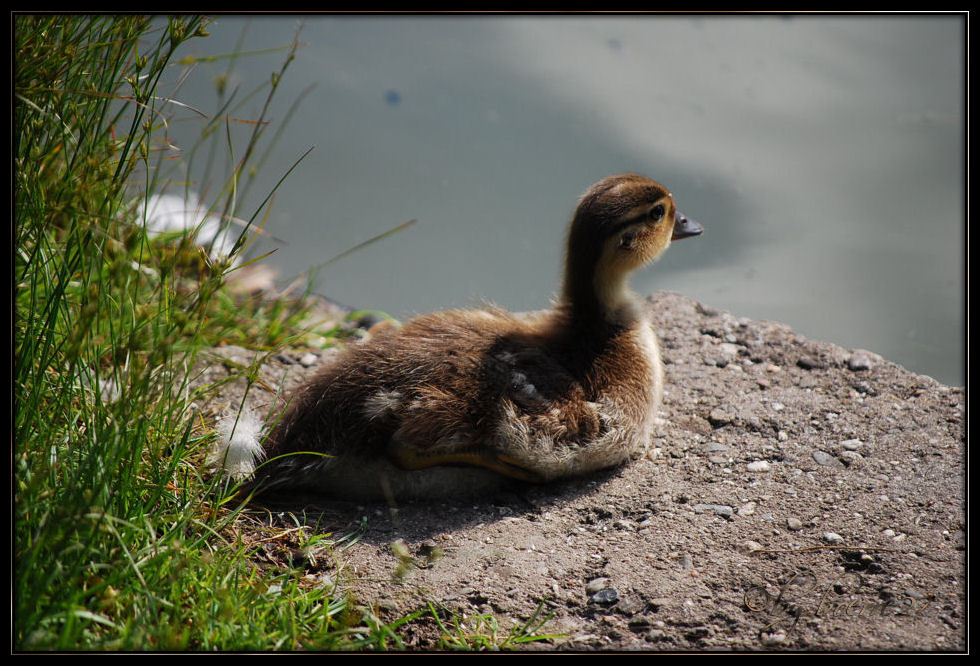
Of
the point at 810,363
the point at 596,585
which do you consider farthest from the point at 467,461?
the point at 810,363

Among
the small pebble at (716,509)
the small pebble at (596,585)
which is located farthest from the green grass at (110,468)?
the small pebble at (716,509)

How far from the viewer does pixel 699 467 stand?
3.79m

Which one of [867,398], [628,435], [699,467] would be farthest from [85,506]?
[867,398]

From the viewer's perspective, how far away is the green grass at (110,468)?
2.35 metres

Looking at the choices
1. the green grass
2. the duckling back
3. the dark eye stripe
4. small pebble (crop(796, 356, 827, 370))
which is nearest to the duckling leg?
the duckling back

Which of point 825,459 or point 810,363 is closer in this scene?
point 825,459

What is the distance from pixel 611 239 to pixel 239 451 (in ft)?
6.24

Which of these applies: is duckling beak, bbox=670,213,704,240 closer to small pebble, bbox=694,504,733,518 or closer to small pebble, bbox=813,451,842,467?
small pebble, bbox=813,451,842,467

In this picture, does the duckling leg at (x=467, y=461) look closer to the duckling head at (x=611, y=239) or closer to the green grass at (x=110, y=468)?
the green grass at (x=110, y=468)

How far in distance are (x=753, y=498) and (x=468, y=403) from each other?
128cm

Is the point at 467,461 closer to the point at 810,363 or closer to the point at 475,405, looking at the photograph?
the point at 475,405

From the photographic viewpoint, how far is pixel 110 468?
2.47m

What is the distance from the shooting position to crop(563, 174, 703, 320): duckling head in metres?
3.89
